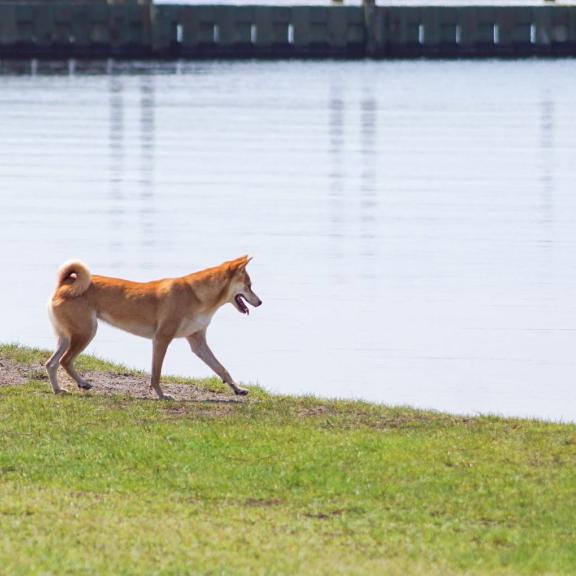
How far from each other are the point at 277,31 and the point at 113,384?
5648 cm

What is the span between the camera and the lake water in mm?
16156

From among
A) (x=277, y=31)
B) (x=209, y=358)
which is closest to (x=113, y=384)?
(x=209, y=358)

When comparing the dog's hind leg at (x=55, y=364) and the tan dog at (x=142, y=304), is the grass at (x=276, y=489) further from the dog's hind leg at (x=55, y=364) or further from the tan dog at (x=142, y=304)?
the tan dog at (x=142, y=304)

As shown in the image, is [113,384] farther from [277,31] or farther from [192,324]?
[277,31]

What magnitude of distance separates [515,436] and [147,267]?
1047 cm

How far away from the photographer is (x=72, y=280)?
12.9m

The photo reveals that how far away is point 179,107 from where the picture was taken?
1977 inches

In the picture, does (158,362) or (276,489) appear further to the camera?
(158,362)

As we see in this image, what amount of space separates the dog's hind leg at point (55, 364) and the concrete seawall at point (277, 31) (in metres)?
54.6

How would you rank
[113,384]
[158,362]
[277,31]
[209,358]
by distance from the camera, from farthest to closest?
[277,31] → [113,384] → [209,358] → [158,362]

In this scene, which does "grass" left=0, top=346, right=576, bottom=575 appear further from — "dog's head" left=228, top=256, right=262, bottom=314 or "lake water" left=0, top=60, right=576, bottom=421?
"lake water" left=0, top=60, right=576, bottom=421

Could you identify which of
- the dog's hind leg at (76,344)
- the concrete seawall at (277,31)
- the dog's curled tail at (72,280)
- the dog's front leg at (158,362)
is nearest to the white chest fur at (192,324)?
the dog's front leg at (158,362)

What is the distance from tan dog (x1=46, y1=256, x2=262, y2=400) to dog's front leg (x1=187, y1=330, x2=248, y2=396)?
334 mm

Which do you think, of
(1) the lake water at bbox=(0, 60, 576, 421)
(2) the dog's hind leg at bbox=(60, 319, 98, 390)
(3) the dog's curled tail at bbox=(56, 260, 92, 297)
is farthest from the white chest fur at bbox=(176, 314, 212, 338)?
(1) the lake water at bbox=(0, 60, 576, 421)
